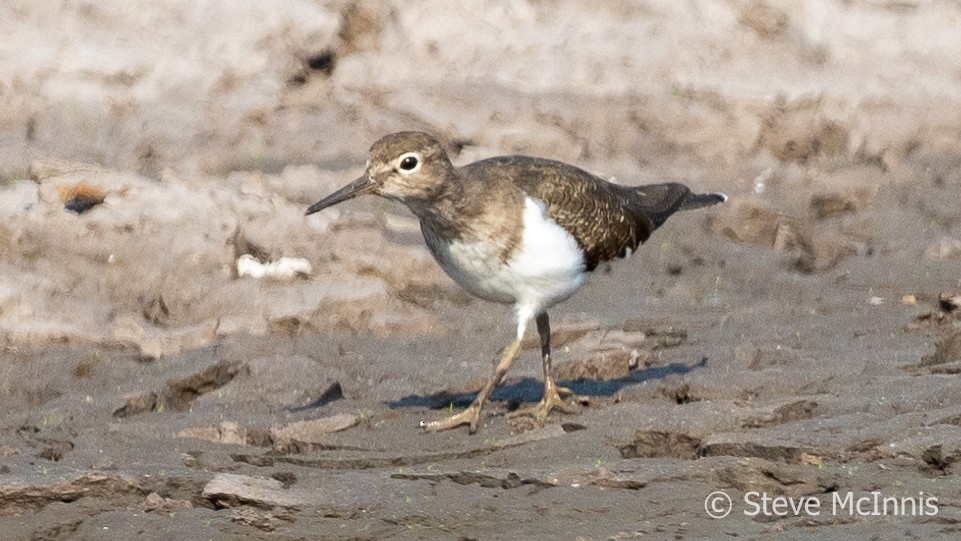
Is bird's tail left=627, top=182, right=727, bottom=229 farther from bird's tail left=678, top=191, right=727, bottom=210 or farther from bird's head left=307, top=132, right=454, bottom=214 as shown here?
bird's head left=307, top=132, right=454, bottom=214

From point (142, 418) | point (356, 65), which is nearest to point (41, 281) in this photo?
point (142, 418)

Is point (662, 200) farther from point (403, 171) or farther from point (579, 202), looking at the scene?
point (403, 171)

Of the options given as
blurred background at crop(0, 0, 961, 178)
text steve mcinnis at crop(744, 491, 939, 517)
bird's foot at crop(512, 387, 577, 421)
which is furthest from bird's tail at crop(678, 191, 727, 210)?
text steve mcinnis at crop(744, 491, 939, 517)

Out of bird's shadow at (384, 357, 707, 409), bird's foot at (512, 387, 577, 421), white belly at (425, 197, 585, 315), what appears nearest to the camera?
white belly at (425, 197, 585, 315)

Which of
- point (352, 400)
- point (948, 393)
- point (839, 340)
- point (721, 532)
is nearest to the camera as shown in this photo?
point (721, 532)

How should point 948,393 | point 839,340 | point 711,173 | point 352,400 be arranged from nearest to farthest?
point 948,393 → point 352,400 → point 839,340 → point 711,173

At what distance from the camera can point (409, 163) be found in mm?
7027

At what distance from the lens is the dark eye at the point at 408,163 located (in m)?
7.01

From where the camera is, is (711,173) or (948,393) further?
(711,173)

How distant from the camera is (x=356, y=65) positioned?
512 inches

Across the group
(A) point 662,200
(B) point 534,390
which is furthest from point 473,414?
(A) point 662,200

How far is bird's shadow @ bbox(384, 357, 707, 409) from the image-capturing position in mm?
7835

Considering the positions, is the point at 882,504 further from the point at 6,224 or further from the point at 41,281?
the point at 6,224

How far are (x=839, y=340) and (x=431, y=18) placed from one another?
228 inches
